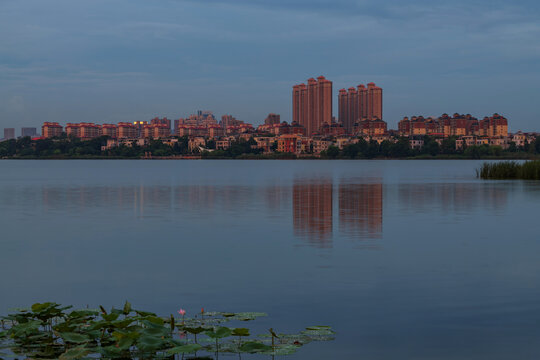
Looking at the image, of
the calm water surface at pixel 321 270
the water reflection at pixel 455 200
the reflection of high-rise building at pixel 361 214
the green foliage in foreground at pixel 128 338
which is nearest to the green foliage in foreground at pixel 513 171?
the water reflection at pixel 455 200

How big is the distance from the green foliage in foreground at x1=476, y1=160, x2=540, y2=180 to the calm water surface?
87.6ft

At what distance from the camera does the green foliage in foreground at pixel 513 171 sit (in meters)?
56.3

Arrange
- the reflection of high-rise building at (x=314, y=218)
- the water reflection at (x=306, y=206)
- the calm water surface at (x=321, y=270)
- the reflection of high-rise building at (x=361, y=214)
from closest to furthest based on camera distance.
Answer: the calm water surface at (x=321, y=270), the reflection of high-rise building at (x=314, y=218), the reflection of high-rise building at (x=361, y=214), the water reflection at (x=306, y=206)

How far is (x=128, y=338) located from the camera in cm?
874

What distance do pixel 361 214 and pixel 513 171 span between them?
112 ft

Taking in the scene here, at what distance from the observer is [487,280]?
1408 cm

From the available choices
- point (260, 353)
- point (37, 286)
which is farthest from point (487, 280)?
point (37, 286)

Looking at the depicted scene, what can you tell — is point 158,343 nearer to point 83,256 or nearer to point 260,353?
point 260,353

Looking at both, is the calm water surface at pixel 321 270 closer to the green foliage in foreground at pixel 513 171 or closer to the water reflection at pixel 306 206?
the water reflection at pixel 306 206

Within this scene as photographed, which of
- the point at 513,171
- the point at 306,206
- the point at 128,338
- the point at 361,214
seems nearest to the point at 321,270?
the point at 128,338

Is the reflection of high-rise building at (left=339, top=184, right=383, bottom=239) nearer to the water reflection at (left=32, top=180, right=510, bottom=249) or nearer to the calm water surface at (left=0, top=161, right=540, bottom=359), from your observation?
the water reflection at (left=32, top=180, right=510, bottom=249)

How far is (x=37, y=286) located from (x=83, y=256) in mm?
4140

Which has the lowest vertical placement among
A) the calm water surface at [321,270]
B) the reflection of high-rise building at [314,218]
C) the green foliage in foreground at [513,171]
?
the calm water surface at [321,270]

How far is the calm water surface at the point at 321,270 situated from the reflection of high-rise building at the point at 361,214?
0.11 meters
